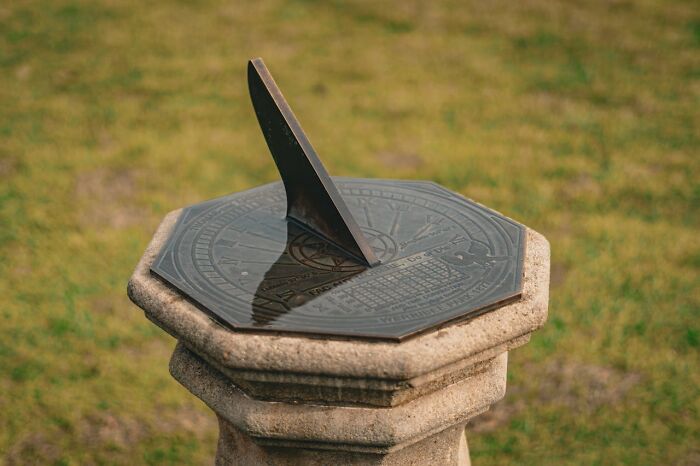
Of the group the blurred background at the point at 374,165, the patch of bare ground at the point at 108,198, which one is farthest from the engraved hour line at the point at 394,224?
the patch of bare ground at the point at 108,198

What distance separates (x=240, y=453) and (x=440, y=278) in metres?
0.88

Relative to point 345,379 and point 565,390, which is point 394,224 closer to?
point 345,379

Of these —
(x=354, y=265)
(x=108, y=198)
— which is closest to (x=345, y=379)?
(x=354, y=265)

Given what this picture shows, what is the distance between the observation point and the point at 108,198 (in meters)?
5.79

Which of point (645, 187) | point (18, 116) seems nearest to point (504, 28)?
point (645, 187)

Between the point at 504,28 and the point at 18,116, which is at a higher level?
the point at 504,28

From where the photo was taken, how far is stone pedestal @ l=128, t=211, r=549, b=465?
7.10ft

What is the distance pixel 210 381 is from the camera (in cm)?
247

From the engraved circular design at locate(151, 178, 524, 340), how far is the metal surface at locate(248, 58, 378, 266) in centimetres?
5

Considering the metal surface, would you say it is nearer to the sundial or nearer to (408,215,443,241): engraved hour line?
the sundial

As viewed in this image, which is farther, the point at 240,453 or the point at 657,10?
the point at 657,10

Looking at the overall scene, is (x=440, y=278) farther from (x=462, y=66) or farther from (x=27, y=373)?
(x=462, y=66)

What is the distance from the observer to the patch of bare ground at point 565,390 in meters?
3.97

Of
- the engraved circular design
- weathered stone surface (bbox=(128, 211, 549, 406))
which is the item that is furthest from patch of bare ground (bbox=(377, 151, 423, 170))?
weathered stone surface (bbox=(128, 211, 549, 406))
